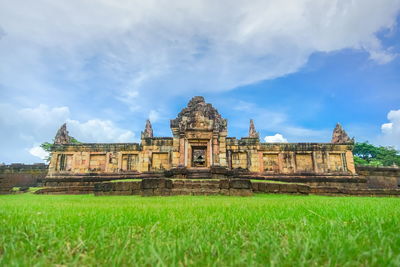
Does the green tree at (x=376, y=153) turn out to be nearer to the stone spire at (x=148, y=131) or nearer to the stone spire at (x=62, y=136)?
the stone spire at (x=148, y=131)

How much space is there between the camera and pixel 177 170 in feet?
48.9

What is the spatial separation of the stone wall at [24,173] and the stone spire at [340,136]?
1040 inches

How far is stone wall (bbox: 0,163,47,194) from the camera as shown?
22528mm

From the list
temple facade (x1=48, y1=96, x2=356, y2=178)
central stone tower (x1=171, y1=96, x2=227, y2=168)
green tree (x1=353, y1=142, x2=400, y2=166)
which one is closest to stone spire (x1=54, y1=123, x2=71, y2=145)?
temple facade (x1=48, y1=96, x2=356, y2=178)

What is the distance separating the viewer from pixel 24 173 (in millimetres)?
A: 23000

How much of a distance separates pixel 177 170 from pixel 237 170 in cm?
575

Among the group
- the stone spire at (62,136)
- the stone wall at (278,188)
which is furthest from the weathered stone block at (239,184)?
the stone spire at (62,136)

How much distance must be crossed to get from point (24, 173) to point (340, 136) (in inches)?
1134

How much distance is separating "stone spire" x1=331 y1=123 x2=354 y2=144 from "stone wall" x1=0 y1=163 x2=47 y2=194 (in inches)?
1040

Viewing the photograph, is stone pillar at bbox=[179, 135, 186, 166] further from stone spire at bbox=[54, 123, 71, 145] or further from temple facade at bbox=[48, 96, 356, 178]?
stone spire at bbox=[54, 123, 71, 145]

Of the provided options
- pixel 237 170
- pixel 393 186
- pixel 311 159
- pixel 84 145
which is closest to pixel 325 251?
pixel 237 170

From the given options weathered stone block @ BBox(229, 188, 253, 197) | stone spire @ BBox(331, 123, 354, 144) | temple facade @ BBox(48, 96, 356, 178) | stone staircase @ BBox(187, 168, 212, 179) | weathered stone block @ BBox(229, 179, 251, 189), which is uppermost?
stone spire @ BBox(331, 123, 354, 144)

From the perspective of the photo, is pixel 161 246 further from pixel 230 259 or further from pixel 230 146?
pixel 230 146

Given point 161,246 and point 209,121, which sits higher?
point 209,121
